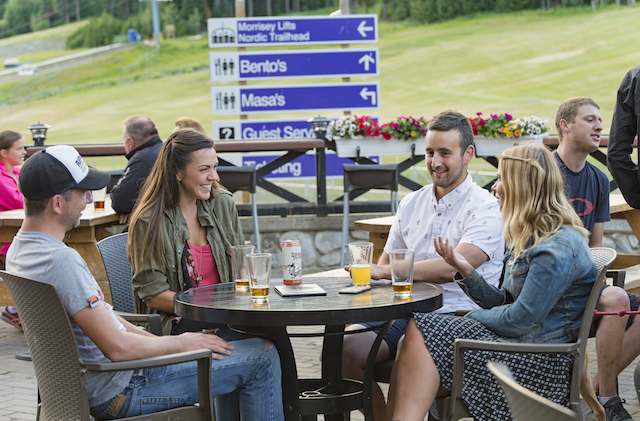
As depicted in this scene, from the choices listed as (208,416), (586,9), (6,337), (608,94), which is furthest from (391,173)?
(586,9)

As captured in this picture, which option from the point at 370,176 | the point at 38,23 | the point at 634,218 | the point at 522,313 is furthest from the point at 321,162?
the point at 38,23

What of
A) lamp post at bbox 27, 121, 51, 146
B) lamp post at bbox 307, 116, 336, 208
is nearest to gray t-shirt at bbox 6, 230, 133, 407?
lamp post at bbox 307, 116, 336, 208

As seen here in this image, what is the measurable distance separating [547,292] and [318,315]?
0.71 m

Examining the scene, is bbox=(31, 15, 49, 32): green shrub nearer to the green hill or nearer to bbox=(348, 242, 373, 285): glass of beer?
the green hill

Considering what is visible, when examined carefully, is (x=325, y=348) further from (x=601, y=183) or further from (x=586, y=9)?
(x=586, y=9)

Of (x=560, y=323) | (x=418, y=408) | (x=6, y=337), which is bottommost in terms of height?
(x=6, y=337)

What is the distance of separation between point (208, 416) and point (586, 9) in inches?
1272

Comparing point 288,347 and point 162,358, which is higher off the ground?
point 162,358

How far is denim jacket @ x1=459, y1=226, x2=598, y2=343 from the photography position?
216 cm

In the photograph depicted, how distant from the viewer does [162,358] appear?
1.95m

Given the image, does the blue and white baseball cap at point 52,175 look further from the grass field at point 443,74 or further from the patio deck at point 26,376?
the grass field at point 443,74

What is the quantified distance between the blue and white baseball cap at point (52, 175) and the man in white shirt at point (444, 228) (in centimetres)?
116

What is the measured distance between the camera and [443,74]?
3058 cm

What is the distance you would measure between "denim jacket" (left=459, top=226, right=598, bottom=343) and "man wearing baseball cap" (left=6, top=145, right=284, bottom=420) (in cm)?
79
